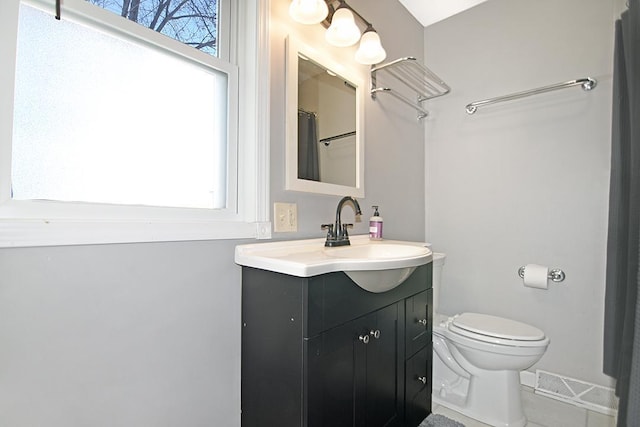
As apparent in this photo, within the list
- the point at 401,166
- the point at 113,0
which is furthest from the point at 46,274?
the point at 401,166

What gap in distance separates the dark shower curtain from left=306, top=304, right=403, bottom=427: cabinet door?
0.73 meters

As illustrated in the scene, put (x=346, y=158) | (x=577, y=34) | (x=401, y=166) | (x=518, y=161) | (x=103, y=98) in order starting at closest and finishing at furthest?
1. (x=103, y=98)
2. (x=346, y=158)
3. (x=577, y=34)
4. (x=518, y=161)
5. (x=401, y=166)

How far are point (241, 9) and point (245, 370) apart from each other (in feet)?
4.47

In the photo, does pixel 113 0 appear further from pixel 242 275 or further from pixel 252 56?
pixel 242 275

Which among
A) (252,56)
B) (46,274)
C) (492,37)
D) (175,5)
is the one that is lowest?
(46,274)

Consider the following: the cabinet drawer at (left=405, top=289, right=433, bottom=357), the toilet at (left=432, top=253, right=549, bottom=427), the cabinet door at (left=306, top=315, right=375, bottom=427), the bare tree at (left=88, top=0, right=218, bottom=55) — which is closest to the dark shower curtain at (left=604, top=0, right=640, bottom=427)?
the toilet at (left=432, top=253, right=549, bottom=427)

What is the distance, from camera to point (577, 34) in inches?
66.0

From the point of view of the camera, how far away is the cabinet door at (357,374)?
90 centimetres

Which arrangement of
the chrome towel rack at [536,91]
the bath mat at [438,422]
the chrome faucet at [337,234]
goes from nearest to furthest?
the chrome faucet at [337,234], the bath mat at [438,422], the chrome towel rack at [536,91]

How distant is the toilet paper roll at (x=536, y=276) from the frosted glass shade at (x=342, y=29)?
154cm

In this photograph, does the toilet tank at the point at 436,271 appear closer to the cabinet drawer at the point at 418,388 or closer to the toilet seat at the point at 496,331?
the toilet seat at the point at 496,331

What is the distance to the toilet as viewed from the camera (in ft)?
4.63

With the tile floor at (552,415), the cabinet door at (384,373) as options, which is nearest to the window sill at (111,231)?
the cabinet door at (384,373)

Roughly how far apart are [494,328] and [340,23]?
1.62 meters
